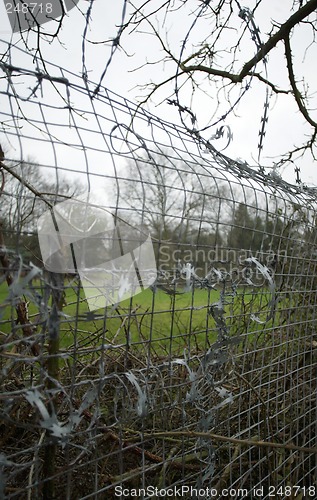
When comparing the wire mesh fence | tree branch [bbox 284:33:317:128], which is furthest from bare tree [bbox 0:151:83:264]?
tree branch [bbox 284:33:317:128]

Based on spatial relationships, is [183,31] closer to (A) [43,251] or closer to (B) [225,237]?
(B) [225,237]

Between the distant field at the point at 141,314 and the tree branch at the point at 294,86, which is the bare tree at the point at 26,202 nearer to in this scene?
the distant field at the point at 141,314

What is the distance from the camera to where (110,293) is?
3.42 feet

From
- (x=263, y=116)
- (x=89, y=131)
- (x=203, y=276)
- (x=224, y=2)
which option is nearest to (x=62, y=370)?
(x=203, y=276)

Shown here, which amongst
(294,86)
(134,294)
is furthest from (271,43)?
(134,294)

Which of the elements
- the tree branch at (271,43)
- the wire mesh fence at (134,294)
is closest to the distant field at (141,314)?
the wire mesh fence at (134,294)

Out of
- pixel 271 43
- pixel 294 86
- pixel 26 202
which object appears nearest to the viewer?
pixel 26 202

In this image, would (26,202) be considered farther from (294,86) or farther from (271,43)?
(294,86)

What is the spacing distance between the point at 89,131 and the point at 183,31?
1939 mm

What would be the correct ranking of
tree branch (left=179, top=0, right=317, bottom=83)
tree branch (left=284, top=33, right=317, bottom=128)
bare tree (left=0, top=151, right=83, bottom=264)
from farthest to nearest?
tree branch (left=284, top=33, right=317, bottom=128), tree branch (left=179, top=0, right=317, bottom=83), bare tree (left=0, top=151, right=83, bottom=264)

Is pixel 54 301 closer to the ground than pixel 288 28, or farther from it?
closer to the ground

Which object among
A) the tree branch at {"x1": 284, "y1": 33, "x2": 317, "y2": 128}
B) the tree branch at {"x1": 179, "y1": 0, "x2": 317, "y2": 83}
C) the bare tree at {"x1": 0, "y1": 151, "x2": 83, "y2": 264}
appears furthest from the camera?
the tree branch at {"x1": 284, "y1": 33, "x2": 317, "y2": 128}

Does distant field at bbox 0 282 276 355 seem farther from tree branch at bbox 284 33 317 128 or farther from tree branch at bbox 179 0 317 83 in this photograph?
tree branch at bbox 284 33 317 128

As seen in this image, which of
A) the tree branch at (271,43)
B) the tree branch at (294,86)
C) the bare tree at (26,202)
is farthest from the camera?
the tree branch at (294,86)
